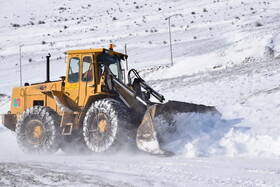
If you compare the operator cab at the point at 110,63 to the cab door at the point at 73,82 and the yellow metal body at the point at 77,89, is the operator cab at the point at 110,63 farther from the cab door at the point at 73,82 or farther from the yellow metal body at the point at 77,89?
the cab door at the point at 73,82

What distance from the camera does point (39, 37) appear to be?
3550 centimetres

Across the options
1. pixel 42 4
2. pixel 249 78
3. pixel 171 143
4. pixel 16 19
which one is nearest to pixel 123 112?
pixel 171 143

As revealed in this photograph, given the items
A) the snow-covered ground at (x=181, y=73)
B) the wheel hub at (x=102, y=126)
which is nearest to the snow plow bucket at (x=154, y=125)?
the snow-covered ground at (x=181, y=73)

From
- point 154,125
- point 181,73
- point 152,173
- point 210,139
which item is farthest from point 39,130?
point 181,73

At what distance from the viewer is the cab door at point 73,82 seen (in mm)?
9148

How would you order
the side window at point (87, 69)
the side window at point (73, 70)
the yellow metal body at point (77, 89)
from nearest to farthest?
1. the yellow metal body at point (77, 89)
2. the side window at point (87, 69)
3. the side window at point (73, 70)

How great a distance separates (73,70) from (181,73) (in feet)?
35.1

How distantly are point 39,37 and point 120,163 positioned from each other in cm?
3081

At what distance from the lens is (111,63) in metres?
9.52

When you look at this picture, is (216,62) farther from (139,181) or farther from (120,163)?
(139,181)

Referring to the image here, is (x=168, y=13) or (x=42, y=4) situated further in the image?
(x=42, y=4)

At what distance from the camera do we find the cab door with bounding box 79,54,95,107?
8.88 meters

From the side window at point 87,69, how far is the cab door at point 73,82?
16 cm

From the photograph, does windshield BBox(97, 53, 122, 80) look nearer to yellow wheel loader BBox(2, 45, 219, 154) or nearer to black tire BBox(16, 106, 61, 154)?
yellow wheel loader BBox(2, 45, 219, 154)
